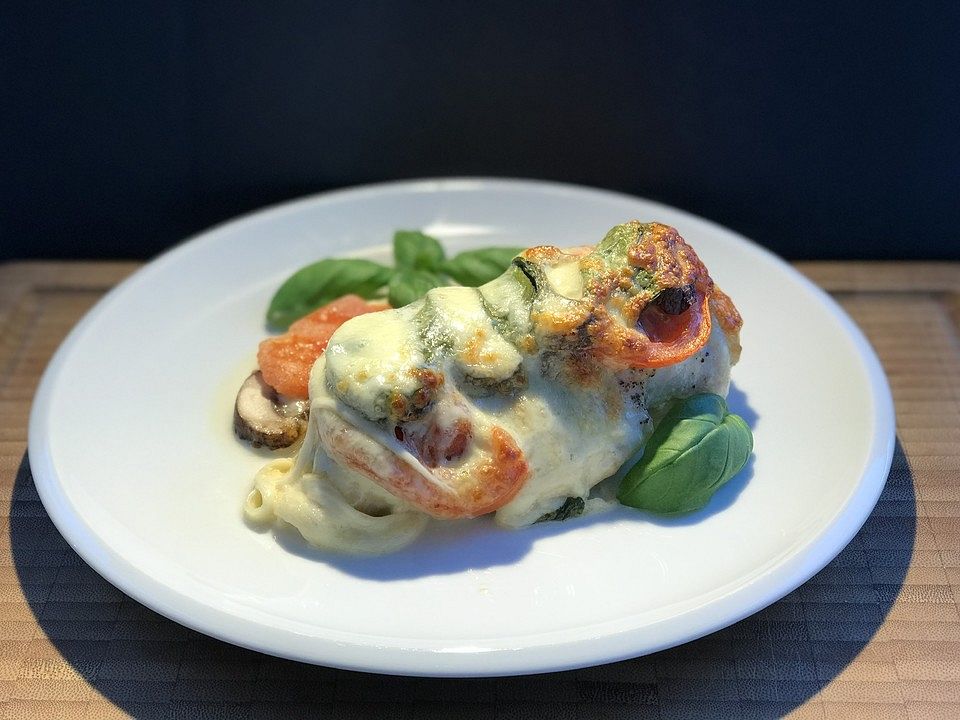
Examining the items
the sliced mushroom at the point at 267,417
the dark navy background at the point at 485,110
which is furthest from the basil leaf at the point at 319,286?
the dark navy background at the point at 485,110

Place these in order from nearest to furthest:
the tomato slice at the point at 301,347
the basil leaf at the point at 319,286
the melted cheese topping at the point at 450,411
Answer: the melted cheese topping at the point at 450,411 < the tomato slice at the point at 301,347 < the basil leaf at the point at 319,286

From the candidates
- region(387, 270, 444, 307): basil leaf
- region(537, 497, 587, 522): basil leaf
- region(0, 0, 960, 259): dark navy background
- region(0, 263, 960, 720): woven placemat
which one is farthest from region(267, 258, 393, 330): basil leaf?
region(537, 497, 587, 522): basil leaf

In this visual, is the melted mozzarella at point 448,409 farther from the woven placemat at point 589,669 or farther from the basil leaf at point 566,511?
the woven placemat at point 589,669

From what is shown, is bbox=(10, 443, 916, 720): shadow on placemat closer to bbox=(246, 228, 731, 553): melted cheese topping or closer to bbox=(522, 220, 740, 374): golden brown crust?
bbox=(246, 228, 731, 553): melted cheese topping

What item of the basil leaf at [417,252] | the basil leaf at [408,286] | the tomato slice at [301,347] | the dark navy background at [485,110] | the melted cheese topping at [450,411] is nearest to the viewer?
the melted cheese topping at [450,411]

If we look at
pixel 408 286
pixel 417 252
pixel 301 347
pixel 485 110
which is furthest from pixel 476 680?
pixel 485 110

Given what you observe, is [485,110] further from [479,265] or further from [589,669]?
[589,669]
